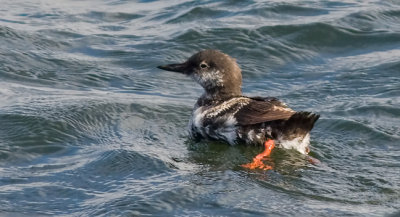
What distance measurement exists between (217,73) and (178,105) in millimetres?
1310

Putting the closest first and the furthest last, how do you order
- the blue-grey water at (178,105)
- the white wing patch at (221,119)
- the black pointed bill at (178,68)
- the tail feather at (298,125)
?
the blue-grey water at (178,105), the tail feather at (298,125), the white wing patch at (221,119), the black pointed bill at (178,68)

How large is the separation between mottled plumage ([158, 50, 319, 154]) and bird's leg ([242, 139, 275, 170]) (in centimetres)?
6

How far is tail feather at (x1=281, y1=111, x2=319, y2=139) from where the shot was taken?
8430 mm

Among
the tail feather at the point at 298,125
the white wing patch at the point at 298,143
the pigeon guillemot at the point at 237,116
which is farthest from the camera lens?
the white wing patch at the point at 298,143

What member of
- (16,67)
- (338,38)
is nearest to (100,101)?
(16,67)

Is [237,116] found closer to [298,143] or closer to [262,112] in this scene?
[262,112]

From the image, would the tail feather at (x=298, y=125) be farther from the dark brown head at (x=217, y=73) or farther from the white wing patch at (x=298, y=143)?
the dark brown head at (x=217, y=73)

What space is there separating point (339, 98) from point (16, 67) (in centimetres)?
471

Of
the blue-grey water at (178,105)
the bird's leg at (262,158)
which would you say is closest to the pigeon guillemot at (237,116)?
the bird's leg at (262,158)

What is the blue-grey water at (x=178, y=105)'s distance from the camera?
7508 mm

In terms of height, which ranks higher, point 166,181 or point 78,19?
point 78,19

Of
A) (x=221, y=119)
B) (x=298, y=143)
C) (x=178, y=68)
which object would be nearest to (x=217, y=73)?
(x=178, y=68)

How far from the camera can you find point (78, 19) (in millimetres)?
14734

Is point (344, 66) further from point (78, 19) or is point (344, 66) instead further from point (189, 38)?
point (78, 19)
